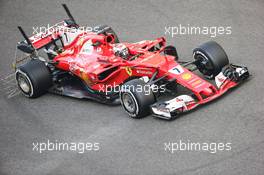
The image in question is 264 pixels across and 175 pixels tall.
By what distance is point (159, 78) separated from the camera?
40.8ft

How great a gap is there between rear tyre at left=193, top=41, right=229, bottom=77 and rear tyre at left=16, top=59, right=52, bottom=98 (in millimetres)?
3321

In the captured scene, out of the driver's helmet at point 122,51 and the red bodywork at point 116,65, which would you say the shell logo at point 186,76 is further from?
the driver's helmet at point 122,51

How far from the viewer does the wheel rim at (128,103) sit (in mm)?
12242

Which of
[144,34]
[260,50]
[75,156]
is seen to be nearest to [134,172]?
[75,156]

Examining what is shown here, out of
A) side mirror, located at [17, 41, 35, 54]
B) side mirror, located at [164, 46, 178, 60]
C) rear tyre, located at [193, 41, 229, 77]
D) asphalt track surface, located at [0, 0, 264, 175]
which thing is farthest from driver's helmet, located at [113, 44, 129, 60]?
side mirror, located at [17, 41, 35, 54]

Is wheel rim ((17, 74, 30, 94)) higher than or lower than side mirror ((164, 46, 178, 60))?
higher

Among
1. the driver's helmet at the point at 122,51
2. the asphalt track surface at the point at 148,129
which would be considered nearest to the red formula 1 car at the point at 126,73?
the driver's helmet at the point at 122,51

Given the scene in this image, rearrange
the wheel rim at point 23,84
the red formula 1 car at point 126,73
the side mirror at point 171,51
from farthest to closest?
the wheel rim at point 23,84 → the side mirror at point 171,51 → the red formula 1 car at point 126,73

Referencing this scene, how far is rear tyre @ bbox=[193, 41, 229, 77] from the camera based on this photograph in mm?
13242

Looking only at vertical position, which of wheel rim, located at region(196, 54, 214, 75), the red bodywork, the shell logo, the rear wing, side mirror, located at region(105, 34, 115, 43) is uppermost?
the rear wing

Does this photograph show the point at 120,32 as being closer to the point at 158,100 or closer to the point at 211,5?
the point at 211,5

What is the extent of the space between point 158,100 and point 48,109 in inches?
94.7

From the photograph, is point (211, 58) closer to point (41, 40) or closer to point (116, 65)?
point (116, 65)

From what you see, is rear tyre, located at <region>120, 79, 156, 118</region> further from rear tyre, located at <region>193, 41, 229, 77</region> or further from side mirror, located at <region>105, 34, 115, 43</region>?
rear tyre, located at <region>193, 41, 229, 77</region>
